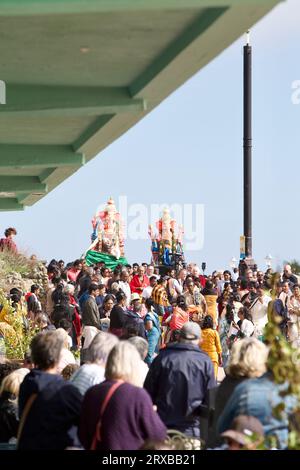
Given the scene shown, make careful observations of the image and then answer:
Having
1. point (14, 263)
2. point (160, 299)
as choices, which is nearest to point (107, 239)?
point (14, 263)

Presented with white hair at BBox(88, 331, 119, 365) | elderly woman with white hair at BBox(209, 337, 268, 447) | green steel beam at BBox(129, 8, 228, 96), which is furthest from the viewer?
green steel beam at BBox(129, 8, 228, 96)

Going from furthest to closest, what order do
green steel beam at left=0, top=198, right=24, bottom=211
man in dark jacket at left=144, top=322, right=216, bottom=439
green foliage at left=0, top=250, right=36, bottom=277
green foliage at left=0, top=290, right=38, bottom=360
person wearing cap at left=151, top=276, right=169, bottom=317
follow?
green steel beam at left=0, top=198, right=24, bottom=211
green foliage at left=0, top=250, right=36, bottom=277
person wearing cap at left=151, top=276, right=169, bottom=317
green foliage at left=0, top=290, right=38, bottom=360
man in dark jacket at left=144, top=322, right=216, bottom=439

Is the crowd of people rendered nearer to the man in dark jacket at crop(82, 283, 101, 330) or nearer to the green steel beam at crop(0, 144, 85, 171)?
the green steel beam at crop(0, 144, 85, 171)

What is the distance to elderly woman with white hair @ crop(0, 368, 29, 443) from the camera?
10023 millimetres

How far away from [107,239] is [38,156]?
80.7 feet

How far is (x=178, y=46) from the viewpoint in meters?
11.9

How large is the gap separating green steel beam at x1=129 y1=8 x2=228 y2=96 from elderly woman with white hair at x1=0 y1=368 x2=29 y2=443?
328 centimetres

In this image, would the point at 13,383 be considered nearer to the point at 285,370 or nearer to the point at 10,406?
the point at 10,406

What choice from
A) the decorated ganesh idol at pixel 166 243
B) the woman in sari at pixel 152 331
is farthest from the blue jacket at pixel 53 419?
the decorated ganesh idol at pixel 166 243

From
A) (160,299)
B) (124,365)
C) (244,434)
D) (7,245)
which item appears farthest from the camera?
(7,245)

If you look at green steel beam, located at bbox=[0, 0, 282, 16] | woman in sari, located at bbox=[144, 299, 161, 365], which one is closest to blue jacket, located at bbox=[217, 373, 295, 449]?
green steel beam, located at bbox=[0, 0, 282, 16]

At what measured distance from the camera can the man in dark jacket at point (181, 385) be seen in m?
10.4

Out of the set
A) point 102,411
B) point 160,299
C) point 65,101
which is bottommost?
point 102,411
